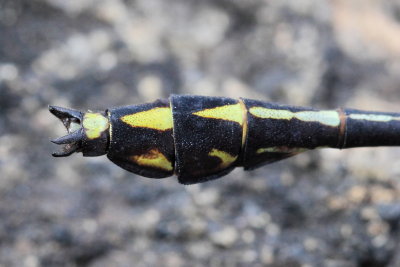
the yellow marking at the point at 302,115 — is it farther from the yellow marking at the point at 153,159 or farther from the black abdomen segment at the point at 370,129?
the yellow marking at the point at 153,159

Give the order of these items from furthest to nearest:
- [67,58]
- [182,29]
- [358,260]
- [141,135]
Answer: [182,29] → [67,58] → [358,260] → [141,135]

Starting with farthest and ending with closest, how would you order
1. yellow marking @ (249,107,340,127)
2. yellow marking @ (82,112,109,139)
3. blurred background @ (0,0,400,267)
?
blurred background @ (0,0,400,267), yellow marking @ (249,107,340,127), yellow marking @ (82,112,109,139)

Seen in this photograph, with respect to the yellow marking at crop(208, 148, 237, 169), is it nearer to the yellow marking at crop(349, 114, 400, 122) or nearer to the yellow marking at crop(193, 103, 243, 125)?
the yellow marking at crop(193, 103, 243, 125)

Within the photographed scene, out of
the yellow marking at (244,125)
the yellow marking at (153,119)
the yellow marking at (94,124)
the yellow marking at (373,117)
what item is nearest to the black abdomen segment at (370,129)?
the yellow marking at (373,117)

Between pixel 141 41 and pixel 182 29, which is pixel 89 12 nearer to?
pixel 141 41

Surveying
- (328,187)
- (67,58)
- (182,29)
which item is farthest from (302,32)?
(67,58)

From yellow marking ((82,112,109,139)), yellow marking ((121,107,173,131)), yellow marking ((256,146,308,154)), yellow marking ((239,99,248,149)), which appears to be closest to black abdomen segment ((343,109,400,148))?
yellow marking ((256,146,308,154))
